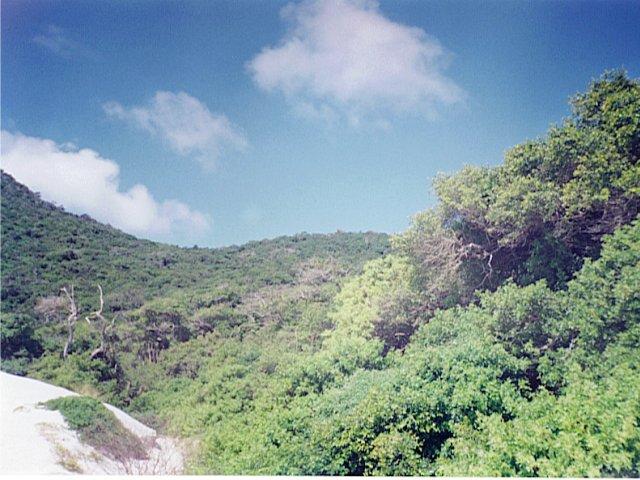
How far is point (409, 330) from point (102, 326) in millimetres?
5616

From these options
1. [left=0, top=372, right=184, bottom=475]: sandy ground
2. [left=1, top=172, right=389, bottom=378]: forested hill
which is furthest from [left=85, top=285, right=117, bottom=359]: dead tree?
[left=0, top=372, right=184, bottom=475]: sandy ground

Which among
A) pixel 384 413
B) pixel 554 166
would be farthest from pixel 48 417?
pixel 554 166

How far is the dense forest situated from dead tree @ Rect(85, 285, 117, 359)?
A: 0.04 m

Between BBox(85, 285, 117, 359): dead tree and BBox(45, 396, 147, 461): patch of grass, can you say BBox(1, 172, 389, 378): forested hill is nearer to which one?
BBox(85, 285, 117, 359): dead tree

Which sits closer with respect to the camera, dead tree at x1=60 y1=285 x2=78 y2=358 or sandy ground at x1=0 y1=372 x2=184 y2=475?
sandy ground at x1=0 y1=372 x2=184 y2=475

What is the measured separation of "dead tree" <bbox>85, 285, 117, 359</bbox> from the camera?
7.17 meters

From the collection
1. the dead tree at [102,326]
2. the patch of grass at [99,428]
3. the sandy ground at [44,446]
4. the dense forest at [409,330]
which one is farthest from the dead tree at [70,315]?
the patch of grass at [99,428]

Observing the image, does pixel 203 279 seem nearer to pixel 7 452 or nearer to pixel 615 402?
pixel 7 452

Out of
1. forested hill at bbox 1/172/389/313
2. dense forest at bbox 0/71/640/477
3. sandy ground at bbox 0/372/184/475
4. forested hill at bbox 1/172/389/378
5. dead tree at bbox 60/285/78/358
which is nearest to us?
dense forest at bbox 0/71/640/477

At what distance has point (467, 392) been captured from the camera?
388 centimetres

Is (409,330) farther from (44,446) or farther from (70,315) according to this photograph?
(70,315)

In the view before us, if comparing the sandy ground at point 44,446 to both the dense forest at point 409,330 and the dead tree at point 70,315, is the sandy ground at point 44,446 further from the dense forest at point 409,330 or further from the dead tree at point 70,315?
the dead tree at point 70,315

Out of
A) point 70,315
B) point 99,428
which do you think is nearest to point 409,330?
point 99,428

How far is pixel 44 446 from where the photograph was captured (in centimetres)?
426
